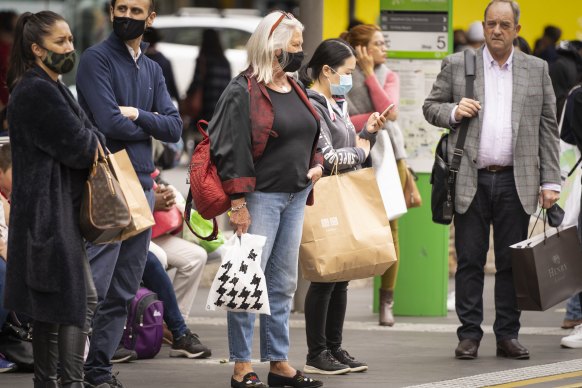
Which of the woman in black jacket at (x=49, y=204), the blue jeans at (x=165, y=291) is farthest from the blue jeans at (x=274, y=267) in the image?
the blue jeans at (x=165, y=291)

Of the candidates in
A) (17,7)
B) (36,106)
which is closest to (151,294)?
(36,106)

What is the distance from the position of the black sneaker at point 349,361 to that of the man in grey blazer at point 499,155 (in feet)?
2.46

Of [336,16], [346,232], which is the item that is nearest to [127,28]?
[346,232]

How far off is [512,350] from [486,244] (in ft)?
2.21

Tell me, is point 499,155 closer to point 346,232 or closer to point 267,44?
point 346,232

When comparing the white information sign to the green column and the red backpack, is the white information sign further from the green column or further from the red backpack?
the red backpack

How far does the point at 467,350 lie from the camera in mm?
8719

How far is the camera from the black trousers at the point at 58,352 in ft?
21.7

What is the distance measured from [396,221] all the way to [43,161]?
4.60m

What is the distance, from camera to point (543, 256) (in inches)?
349

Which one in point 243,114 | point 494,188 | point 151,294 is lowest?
point 151,294

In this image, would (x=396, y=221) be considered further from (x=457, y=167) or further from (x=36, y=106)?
(x=36, y=106)

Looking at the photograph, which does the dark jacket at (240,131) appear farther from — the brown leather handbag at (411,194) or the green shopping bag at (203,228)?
the brown leather handbag at (411,194)

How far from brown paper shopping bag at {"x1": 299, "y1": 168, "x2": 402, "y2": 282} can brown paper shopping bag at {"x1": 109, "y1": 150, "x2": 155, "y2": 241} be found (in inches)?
43.5
